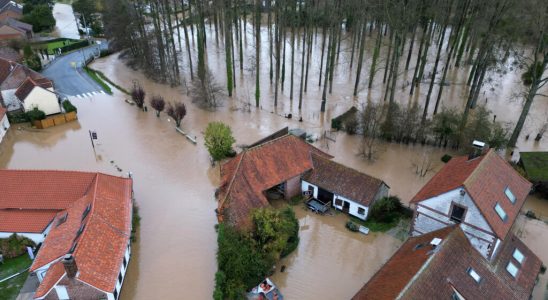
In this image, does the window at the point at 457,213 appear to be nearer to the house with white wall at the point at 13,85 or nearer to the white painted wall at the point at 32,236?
the white painted wall at the point at 32,236

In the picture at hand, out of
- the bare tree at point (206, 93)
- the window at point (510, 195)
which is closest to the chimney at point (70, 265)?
the window at point (510, 195)

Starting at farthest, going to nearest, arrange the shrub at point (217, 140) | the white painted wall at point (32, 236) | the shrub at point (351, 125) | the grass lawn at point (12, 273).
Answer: the shrub at point (351, 125)
the shrub at point (217, 140)
the white painted wall at point (32, 236)
the grass lawn at point (12, 273)

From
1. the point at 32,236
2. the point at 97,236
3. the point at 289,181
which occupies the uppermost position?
the point at 97,236

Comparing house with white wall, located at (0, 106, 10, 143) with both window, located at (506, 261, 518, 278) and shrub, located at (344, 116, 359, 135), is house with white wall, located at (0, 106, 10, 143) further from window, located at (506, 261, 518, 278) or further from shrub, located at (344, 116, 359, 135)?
window, located at (506, 261, 518, 278)

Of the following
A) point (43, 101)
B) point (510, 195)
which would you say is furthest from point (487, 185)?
point (43, 101)

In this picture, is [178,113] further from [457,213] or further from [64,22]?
[64,22]

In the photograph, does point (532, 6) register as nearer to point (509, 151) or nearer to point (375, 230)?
point (509, 151)
